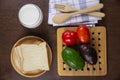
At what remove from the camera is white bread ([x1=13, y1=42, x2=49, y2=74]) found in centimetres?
86

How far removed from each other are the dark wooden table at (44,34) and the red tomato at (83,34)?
8 cm

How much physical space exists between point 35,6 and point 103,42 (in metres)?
0.23

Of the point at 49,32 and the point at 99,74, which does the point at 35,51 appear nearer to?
the point at 49,32

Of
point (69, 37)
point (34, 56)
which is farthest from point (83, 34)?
point (34, 56)

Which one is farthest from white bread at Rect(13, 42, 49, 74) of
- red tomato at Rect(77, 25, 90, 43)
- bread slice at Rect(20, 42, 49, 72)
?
red tomato at Rect(77, 25, 90, 43)

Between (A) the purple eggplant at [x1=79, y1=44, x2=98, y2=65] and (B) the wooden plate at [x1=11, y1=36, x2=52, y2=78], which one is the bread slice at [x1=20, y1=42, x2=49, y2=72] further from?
(A) the purple eggplant at [x1=79, y1=44, x2=98, y2=65]

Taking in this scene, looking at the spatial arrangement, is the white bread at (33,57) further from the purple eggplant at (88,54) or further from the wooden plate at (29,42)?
the purple eggplant at (88,54)

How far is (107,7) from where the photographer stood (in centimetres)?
89

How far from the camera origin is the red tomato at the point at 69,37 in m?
0.83

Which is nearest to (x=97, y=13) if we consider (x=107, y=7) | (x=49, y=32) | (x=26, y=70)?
(x=107, y=7)

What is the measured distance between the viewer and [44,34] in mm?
894

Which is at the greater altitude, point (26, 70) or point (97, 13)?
point (97, 13)

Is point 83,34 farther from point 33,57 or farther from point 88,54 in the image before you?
point 33,57

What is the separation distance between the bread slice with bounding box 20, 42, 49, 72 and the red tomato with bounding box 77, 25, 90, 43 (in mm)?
112
